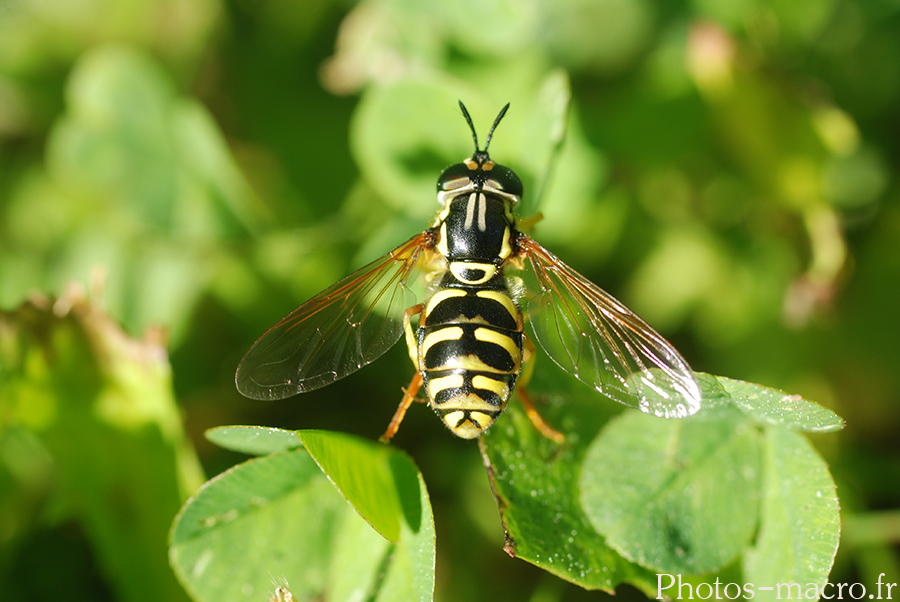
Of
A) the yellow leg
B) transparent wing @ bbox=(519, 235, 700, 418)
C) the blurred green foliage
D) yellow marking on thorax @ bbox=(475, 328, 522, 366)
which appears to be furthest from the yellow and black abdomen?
the blurred green foliage

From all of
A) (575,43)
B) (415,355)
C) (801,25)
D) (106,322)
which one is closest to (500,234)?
(415,355)

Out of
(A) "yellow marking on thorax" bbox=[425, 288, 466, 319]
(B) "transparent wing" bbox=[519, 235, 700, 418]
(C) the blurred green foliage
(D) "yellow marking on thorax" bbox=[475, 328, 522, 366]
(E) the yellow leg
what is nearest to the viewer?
(B) "transparent wing" bbox=[519, 235, 700, 418]

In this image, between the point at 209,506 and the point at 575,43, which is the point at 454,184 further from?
the point at 575,43

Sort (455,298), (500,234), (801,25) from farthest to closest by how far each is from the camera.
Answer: (801,25)
(500,234)
(455,298)

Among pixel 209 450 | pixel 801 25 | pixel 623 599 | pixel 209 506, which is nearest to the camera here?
pixel 209 506

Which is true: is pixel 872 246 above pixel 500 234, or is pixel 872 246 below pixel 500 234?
above

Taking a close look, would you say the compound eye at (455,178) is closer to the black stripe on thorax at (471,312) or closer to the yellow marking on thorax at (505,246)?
the yellow marking on thorax at (505,246)

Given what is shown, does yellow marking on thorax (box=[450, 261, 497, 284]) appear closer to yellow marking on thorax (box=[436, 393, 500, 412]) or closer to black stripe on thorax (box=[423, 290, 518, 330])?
black stripe on thorax (box=[423, 290, 518, 330])
